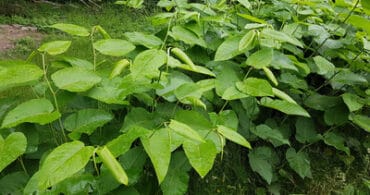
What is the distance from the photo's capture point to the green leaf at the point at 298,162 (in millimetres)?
1792

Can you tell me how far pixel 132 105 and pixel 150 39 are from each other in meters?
0.23

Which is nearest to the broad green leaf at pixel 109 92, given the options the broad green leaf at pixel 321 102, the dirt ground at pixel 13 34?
the broad green leaf at pixel 321 102

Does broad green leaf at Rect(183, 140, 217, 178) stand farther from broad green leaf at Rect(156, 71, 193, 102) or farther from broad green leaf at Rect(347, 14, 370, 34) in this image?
broad green leaf at Rect(347, 14, 370, 34)

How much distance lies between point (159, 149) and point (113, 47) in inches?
16.0

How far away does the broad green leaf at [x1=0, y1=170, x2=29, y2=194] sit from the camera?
1.11 meters

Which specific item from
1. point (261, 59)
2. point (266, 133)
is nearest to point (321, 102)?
point (266, 133)

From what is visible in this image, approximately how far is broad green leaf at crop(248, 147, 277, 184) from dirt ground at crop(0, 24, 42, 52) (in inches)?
161

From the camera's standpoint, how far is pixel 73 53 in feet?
14.8

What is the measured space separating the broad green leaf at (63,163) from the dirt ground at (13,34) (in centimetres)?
449

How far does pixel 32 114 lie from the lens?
1048 mm

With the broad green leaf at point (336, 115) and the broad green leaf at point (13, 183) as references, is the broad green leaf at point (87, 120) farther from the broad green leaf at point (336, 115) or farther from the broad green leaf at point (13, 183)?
the broad green leaf at point (336, 115)

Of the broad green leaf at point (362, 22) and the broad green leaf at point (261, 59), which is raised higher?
the broad green leaf at point (362, 22)

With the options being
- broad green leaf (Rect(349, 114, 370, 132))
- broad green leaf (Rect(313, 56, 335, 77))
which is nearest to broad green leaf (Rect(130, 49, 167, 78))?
broad green leaf (Rect(313, 56, 335, 77))

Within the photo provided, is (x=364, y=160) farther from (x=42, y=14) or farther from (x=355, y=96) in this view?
(x=42, y=14)
